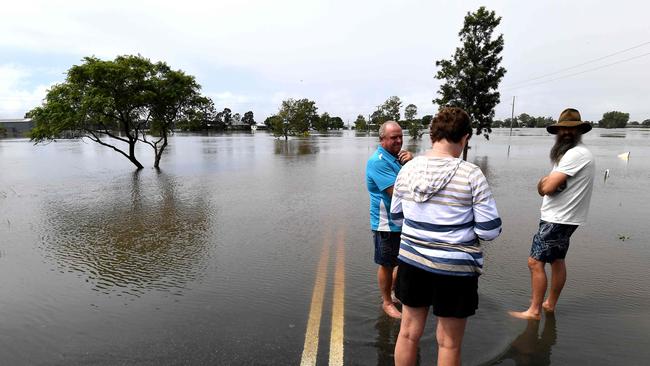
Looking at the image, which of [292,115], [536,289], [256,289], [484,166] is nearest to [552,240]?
[536,289]

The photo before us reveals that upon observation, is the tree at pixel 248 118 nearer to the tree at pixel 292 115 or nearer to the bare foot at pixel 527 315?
the tree at pixel 292 115

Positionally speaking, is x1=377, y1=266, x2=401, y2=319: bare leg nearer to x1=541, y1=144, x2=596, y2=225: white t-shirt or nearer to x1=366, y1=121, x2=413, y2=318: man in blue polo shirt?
x1=366, y1=121, x2=413, y2=318: man in blue polo shirt

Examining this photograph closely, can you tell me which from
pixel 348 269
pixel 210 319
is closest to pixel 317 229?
pixel 348 269

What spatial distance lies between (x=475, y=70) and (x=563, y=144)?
70.1 ft

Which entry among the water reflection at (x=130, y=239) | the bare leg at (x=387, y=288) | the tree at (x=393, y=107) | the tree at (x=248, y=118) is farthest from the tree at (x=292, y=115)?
the tree at (x=248, y=118)

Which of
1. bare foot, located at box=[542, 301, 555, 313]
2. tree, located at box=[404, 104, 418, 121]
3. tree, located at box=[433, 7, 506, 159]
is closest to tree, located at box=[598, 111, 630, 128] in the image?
tree, located at box=[404, 104, 418, 121]

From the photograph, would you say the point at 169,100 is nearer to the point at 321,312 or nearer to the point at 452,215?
the point at 321,312

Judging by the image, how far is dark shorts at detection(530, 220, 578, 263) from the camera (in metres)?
3.22

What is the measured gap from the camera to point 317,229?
7.00 m

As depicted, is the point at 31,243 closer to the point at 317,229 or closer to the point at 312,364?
the point at 317,229

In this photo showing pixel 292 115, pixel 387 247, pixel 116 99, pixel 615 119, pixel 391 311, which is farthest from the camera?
pixel 615 119

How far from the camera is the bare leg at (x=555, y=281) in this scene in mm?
3355

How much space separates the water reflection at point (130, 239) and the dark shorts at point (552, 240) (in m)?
3.77

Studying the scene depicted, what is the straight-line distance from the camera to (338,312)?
143 inches
